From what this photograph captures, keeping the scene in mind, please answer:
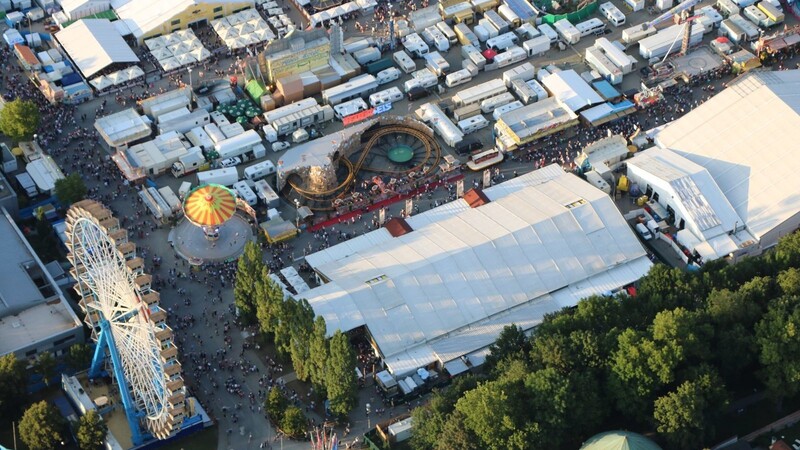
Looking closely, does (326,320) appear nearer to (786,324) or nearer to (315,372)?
(315,372)

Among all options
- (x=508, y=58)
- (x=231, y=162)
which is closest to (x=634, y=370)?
(x=231, y=162)

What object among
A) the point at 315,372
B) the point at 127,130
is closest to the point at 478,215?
the point at 315,372

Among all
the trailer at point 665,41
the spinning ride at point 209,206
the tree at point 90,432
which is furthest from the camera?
the trailer at point 665,41

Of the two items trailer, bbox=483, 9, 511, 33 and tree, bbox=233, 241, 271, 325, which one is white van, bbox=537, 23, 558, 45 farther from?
tree, bbox=233, 241, 271, 325

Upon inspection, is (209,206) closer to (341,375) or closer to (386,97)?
(341,375)

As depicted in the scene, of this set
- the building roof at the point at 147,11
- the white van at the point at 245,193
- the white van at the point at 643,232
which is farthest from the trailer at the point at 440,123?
the building roof at the point at 147,11

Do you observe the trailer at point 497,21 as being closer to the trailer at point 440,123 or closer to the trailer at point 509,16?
the trailer at point 509,16
